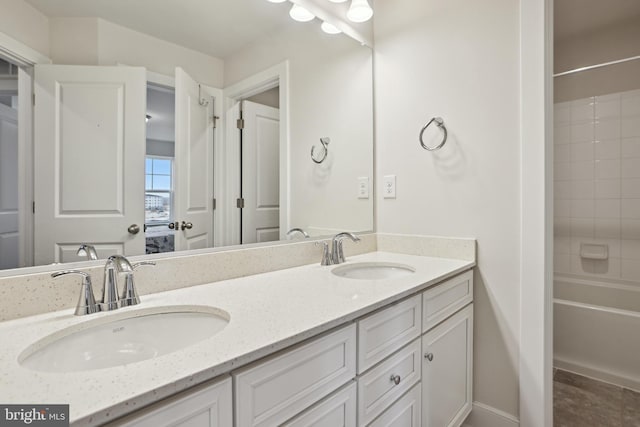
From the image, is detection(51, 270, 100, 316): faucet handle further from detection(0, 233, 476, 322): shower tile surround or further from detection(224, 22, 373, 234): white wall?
detection(224, 22, 373, 234): white wall

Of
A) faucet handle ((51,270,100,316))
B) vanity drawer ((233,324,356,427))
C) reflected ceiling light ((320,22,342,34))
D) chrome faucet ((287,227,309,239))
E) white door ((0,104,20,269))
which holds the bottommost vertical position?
vanity drawer ((233,324,356,427))

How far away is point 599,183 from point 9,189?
3.12 metres

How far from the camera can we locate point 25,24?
80cm

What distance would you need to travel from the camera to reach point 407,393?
106 cm

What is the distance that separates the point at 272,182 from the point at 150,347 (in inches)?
31.6

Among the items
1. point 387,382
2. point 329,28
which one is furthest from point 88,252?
point 329,28

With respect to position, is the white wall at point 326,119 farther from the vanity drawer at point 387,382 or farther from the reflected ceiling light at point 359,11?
the vanity drawer at point 387,382

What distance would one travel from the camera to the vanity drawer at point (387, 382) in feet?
2.90

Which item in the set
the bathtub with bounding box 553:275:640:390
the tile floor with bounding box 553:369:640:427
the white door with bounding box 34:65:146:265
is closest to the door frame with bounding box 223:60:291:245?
the white door with bounding box 34:65:146:265

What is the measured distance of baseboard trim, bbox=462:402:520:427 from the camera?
1421 mm

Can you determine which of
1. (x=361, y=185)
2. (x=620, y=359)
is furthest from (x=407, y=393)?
(x=620, y=359)

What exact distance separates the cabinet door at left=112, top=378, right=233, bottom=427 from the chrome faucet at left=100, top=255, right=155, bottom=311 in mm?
430

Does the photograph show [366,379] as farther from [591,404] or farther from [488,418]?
[591,404]

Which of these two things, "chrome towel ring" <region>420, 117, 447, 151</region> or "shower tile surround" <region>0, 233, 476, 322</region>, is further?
"chrome towel ring" <region>420, 117, 447, 151</region>
